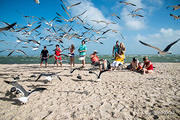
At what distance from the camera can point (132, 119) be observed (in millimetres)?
2332

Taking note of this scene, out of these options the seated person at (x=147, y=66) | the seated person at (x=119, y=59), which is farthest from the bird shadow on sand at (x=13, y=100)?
the seated person at (x=147, y=66)

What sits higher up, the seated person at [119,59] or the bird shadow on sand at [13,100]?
the seated person at [119,59]

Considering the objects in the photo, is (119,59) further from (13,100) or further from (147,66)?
(13,100)

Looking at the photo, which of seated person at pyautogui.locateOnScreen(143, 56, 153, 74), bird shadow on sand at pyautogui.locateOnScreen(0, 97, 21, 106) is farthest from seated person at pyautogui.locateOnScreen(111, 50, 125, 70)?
bird shadow on sand at pyautogui.locateOnScreen(0, 97, 21, 106)

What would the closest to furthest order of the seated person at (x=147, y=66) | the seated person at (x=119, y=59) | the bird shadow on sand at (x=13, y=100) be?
the bird shadow on sand at (x=13, y=100)
the seated person at (x=147, y=66)
the seated person at (x=119, y=59)

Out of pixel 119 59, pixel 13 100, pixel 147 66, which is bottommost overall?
pixel 13 100

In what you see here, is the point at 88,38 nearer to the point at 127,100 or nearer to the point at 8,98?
the point at 127,100

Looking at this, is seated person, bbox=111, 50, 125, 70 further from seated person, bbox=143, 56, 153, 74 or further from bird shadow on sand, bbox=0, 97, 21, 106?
bird shadow on sand, bbox=0, 97, 21, 106

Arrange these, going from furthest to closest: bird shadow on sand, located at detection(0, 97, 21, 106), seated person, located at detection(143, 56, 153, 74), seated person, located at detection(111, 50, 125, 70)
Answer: seated person, located at detection(111, 50, 125, 70), seated person, located at detection(143, 56, 153, 74), bird shadow on sand, located at detection(0, 97, 21, 106)

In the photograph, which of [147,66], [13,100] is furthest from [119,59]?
[13,100]

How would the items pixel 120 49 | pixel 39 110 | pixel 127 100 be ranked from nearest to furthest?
pixel 39 110, pixel 127 100, pixel 120 49

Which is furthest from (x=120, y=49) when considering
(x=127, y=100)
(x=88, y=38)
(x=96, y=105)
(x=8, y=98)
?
(x=8, y=98)

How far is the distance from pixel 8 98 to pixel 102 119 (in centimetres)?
326

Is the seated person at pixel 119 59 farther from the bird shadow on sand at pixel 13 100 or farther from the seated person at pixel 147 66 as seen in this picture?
the bird shadow on sand at pixel 13 100
